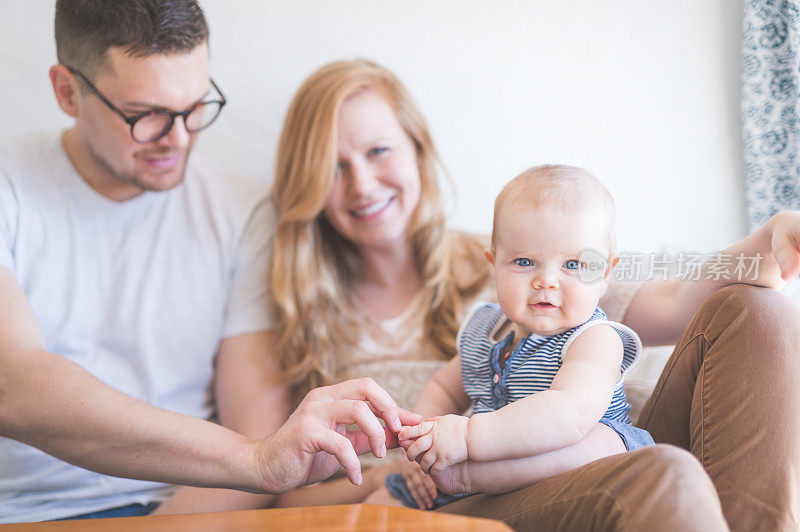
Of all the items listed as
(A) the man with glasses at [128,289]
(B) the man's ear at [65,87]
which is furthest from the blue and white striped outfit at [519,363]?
(B) the man's ear at [65,87]

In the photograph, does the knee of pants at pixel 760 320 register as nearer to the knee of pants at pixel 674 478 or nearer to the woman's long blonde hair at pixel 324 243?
the knee of pants at pixel 674 478

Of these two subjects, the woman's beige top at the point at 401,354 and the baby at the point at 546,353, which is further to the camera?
the woman's beige top at the point at 401,354

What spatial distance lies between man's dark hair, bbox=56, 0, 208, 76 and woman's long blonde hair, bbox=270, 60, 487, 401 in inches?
12.9

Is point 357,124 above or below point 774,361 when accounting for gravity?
above

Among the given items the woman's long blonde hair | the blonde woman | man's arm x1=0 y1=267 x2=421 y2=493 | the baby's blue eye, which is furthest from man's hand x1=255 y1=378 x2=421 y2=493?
the baby's blue eye

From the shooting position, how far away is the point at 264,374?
158cm

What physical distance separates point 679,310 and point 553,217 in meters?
0.48

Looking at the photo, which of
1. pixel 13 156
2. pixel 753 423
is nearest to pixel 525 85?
pixel 753 423

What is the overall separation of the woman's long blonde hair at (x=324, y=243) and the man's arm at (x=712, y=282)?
424 millimetres

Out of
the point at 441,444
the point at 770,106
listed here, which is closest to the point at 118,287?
the point at 441,444

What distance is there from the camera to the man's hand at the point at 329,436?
3.30 feet

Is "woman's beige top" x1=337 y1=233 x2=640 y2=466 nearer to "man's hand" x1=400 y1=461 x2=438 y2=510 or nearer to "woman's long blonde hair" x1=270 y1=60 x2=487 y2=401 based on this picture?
"woman's long blonde hair" x1=270 y1=60 x2=487 y2=401

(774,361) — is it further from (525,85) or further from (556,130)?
(525,85)

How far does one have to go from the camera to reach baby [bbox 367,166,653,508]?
917 millimetres
